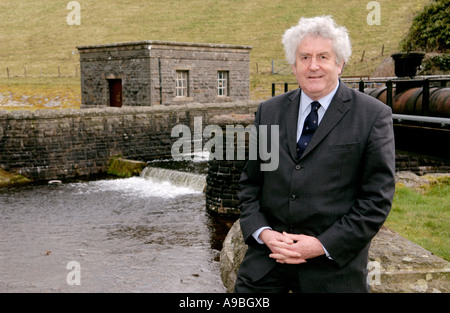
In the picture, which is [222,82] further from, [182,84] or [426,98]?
[426,98]

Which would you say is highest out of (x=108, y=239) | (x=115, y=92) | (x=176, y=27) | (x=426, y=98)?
(x=176, y=27)

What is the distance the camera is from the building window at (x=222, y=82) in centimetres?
2773

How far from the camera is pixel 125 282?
27.4 feet

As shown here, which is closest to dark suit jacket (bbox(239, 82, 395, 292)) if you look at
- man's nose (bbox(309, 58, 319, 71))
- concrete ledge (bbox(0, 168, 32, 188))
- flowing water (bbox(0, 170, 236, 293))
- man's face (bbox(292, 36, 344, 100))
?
man's face (bbox(292, 36, 344, 100))

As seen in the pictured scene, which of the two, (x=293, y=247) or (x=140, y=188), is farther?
Answer: (x=140, y=188)

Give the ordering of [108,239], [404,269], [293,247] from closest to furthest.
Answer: [293,247] < [404,269] < [108,239]

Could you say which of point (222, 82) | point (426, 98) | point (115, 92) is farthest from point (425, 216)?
point (222, 82)

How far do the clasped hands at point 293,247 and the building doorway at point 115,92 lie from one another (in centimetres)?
2391

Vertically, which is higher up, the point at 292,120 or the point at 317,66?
the point at 317,66

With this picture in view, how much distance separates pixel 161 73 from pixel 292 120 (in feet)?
72.8

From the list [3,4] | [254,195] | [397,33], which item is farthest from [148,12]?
[254,195]

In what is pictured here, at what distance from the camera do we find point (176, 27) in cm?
5822

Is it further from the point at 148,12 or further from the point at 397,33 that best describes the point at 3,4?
the point at 397,33

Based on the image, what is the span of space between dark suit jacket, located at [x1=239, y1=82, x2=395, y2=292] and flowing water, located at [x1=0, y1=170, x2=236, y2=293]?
5524 millimetres
